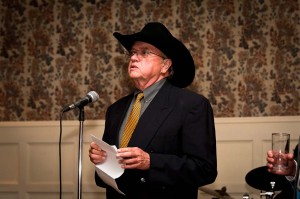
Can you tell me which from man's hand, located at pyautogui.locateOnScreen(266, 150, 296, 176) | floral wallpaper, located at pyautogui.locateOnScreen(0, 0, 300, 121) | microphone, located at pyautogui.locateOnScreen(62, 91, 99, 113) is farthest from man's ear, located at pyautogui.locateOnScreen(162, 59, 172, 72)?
floral wallpaper, located at pyautogui.locateOnScreen(0, 0, 300, 121)

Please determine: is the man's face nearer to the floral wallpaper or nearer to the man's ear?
the man's ear

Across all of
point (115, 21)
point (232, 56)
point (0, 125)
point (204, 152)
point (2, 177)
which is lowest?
point (2, 177)

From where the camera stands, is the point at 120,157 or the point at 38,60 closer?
the point at 120,157

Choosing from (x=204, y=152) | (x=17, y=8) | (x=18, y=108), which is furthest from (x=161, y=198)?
(x=17, y=8)

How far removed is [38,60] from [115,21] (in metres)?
0.78

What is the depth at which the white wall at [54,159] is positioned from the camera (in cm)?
371

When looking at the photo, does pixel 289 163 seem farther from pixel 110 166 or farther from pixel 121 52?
pixel 121 52

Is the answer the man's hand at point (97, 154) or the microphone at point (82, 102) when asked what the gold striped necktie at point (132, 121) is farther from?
the microphone at point (82, 102)

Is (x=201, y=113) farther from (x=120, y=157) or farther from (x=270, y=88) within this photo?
(x=270, y=88)

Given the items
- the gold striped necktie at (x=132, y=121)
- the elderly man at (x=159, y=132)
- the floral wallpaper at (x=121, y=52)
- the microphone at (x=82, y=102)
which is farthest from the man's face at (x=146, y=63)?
the floral wallpaper at (x=121, y=52)

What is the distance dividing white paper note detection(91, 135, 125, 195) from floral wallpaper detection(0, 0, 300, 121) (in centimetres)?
177

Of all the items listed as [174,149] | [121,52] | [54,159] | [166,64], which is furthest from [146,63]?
[54,159]

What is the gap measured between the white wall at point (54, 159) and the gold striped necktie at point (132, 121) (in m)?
1.50

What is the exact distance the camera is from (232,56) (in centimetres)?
376
